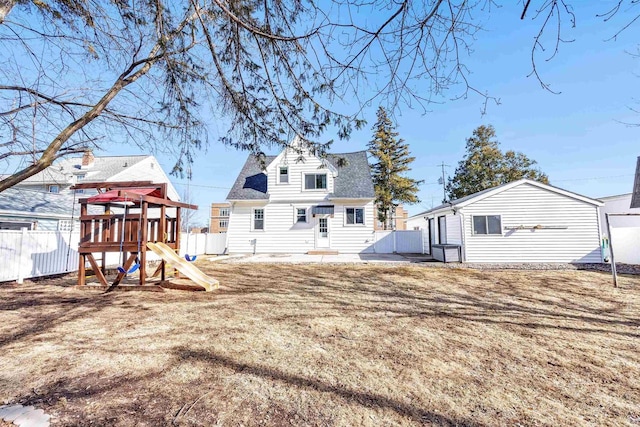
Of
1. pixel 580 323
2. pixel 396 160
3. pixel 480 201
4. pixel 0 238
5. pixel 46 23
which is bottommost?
pixel 580 323

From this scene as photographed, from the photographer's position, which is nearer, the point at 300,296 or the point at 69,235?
the point at 300,296

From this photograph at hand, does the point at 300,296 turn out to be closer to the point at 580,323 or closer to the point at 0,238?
the point at 580,323

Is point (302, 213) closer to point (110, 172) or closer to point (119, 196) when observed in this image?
point (119, 196)

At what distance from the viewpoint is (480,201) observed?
1209 centimetres

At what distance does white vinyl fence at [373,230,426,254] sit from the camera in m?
16.6

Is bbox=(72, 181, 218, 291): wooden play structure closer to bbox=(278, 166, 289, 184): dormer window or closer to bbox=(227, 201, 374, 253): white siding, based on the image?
bbox=(227, 201, 374, 253): white siding

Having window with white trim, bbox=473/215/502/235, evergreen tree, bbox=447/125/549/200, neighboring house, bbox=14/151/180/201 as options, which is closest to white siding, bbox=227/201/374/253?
window with white trim, bbox=473/215/502/235

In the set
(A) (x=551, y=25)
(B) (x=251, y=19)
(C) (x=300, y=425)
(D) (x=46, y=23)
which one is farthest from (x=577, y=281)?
(D) (x=46, y=23)

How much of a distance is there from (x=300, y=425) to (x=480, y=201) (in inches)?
495

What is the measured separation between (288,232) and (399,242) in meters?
6.78

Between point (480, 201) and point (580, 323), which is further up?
point (480, 201)

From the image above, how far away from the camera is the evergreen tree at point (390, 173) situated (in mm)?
25328

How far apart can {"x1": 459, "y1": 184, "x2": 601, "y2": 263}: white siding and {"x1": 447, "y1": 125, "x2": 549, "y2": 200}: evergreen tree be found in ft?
41.6

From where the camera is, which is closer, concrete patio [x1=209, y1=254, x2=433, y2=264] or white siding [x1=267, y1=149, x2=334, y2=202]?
concrete patio [x1=209, y1=254, x2=433, y2=264]
